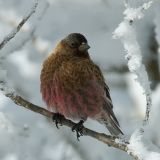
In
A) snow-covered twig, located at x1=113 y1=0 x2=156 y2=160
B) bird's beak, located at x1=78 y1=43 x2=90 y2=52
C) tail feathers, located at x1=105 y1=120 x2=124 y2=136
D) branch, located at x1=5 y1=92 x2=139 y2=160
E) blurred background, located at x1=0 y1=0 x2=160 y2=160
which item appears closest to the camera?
snow-covered twig, located at x1=113 y1=0 x2=156 y2=160

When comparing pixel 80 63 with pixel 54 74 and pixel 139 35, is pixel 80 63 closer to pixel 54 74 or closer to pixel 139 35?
pixel 54 74

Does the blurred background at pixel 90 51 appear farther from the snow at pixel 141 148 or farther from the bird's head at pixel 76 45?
the snow at pixel 141 148

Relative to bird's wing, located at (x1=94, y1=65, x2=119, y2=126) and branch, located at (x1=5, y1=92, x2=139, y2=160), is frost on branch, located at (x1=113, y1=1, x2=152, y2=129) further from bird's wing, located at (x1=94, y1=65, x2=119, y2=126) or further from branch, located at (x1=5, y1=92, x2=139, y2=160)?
bird's wing, located at (x1=94, y1=65, x2=119, y2=126)

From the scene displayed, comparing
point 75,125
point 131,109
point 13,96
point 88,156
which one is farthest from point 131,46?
point 131,109

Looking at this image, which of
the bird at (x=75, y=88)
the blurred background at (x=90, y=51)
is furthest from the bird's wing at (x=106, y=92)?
the blurred background at (x=90, y=51)

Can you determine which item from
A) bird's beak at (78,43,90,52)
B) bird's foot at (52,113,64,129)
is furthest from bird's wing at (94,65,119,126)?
bird's foot at (52,113,64,129)

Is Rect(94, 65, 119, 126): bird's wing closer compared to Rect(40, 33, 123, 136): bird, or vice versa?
Rect(40, 33, 123, 136): bird

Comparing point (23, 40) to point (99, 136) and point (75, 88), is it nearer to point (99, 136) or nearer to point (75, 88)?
point (75, 88)
